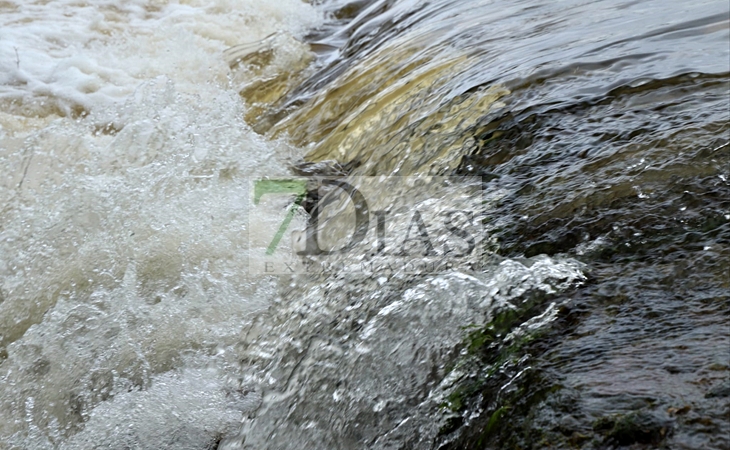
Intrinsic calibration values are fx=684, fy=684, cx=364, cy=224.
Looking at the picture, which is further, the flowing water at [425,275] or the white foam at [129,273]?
the white foam at [129,273]

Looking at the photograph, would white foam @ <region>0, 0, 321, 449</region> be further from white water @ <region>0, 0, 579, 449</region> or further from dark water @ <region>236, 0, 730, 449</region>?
dark water @ <region>236, 0, 730, 449</region>

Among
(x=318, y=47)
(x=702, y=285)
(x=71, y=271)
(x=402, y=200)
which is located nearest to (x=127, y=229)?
(x=71, y=271)

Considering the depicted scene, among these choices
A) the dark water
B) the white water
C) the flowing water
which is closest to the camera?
the dark water

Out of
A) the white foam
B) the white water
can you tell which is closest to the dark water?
the white water

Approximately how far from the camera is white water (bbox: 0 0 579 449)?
204 cm

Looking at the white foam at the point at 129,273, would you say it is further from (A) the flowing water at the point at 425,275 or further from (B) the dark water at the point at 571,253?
(B) the dark water at the point at 571,253

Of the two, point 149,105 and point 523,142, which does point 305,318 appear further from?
point 149,105

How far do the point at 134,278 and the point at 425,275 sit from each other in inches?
46.0

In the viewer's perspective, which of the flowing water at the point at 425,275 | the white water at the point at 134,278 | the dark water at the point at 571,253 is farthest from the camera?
the white water at the point at 134,278

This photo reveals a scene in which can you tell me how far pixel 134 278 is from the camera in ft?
8.29

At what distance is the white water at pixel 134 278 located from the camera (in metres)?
2.04

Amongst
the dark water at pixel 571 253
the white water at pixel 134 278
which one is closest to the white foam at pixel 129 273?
the white water at pixel 134 278

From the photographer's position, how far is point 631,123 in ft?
7.20

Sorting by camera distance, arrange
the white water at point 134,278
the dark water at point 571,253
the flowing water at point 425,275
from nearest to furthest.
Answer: the dark water at point 571,253 < the flowing water at point 425,275 < the white water at point 134,278
